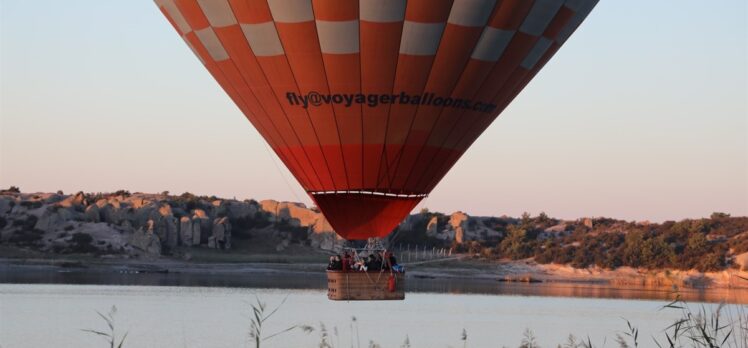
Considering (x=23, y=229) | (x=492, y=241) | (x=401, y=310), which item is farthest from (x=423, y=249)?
(x=401, y=310)

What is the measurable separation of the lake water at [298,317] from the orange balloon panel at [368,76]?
4.71m

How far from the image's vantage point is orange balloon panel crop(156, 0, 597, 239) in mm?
25656

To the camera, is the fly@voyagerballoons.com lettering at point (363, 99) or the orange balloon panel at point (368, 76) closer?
the orange balloon panel at point (368, 76)

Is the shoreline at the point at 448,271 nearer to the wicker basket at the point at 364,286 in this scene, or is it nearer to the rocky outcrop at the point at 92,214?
the rocky outcrop at the point at 92,214

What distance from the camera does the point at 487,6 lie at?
25.8 meters

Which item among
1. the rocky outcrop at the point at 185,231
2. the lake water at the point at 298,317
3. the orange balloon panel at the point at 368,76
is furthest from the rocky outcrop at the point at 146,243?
the orange balloon panel at the point at 368,76

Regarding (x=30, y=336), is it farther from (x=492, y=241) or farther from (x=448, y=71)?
(x=492, y=241)

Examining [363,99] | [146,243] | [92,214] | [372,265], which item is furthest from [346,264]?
[92,214]

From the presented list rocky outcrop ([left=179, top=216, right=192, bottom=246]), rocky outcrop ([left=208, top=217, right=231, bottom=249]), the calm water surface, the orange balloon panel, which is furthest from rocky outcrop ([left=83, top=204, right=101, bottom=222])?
the orange balloon panel

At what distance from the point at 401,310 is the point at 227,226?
234ft

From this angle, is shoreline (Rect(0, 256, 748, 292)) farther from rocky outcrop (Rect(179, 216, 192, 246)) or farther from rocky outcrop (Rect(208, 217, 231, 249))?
rocky outcrop (Rect(179, 216, 192, 246))

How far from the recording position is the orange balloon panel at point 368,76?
25656 millimetres

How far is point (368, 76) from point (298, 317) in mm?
26661

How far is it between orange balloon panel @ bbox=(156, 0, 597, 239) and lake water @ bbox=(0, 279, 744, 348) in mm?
4708
